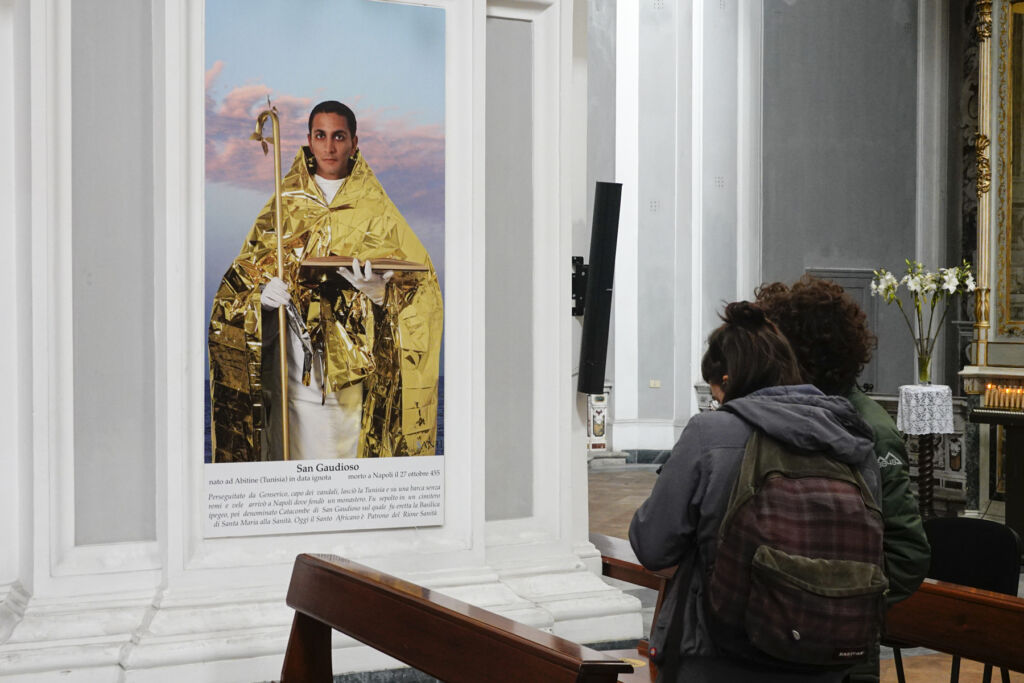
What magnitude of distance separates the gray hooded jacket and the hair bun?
17 centimetres

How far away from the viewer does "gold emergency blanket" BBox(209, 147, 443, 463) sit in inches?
138

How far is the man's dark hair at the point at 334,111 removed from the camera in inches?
142

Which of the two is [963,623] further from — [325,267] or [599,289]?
[325,267]

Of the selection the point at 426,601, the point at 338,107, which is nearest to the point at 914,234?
the point at 338,107

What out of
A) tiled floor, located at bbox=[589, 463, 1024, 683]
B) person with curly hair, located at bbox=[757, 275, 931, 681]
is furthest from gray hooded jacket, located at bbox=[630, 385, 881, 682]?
tiled floor, located at bbox=[589, 463, 1024, 683]

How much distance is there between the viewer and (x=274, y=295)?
3539 mm

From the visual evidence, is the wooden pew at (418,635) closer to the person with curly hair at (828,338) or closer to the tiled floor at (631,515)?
the person with curly hair at (828,338)

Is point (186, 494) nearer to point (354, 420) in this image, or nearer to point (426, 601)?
point (354, 420)

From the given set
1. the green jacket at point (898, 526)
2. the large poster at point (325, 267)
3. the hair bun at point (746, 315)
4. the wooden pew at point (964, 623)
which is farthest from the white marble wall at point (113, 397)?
the hair bun at point (746, 315)

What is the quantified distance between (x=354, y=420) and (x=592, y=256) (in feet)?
3.63

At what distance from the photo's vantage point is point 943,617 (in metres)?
2.87

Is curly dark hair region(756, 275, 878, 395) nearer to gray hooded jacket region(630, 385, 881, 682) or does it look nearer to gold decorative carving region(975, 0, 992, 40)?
gray hooded jacket region(630, 385, 881, 682)

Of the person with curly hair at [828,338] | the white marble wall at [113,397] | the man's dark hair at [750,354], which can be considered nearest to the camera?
the man's dark hair at [750,354]

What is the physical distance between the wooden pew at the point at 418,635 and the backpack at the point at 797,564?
36 cm
